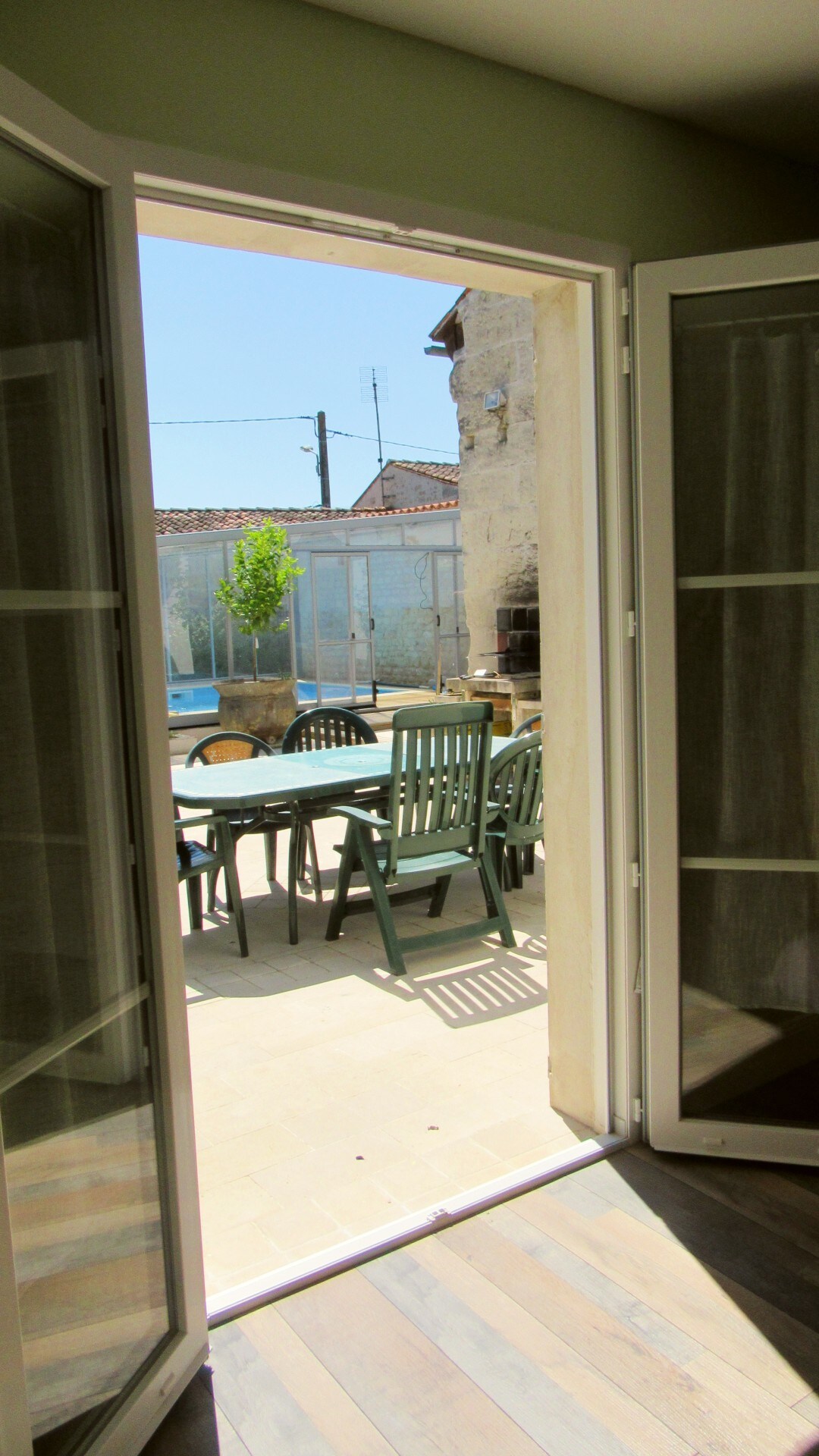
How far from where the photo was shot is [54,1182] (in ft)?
5.07

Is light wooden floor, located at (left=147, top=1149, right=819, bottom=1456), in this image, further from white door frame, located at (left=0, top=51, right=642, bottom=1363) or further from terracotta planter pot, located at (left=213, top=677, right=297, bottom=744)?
terracotta planter pot, located at (left=213, top=677, right=297, bottom=744)

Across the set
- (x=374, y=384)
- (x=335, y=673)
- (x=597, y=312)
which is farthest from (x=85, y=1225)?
(x=374, y=384)

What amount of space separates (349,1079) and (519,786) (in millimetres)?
1845

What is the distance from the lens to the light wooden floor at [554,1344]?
177 centimetres

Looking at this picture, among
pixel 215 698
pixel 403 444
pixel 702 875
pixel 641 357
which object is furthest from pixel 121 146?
pixel 403 444

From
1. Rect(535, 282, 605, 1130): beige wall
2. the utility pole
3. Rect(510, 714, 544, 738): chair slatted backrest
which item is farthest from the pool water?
the utility pole

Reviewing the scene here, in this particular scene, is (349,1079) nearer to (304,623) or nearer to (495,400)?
(495,400)

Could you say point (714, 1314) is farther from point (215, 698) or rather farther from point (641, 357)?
point (215, 698)

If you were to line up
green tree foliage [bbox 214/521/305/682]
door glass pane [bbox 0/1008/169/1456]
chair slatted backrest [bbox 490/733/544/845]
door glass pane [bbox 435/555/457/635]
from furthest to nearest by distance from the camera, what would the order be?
door glass pane [bbox 435/555/457/635] < green tree foliage [bbox 214/521/305/682] < chair slatted backrest [bbox 490/733/544/845] < door glass pane [bbox 0/1008/169/1456]

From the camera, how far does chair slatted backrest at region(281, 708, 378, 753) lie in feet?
19.8

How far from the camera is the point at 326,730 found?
604cm

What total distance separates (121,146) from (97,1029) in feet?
4.82

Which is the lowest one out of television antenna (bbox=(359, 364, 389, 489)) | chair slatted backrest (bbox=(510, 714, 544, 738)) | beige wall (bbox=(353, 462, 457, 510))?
chair slatted backrest (bbox=(510, 714, 544, 738))

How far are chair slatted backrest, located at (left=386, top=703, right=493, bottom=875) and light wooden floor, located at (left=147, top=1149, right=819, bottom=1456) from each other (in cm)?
203
